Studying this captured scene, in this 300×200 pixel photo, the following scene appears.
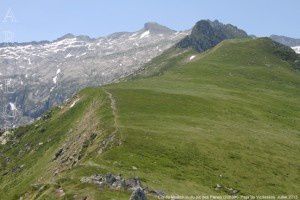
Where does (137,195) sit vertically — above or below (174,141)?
above

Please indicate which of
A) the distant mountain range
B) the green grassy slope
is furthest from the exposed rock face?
the green grassy slope

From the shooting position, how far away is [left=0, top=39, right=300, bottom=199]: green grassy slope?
63.9 m

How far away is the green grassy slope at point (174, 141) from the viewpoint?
63.9 meters

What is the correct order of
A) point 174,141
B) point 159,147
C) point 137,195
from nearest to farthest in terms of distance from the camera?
point 137,195
point 159,147
point 174,141

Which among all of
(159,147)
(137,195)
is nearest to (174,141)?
(159,147)

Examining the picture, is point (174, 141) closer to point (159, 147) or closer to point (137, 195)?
point (159, 147)

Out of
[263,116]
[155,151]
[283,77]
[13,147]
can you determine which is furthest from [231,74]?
[155,151]

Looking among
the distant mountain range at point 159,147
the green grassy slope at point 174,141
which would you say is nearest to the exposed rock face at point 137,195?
the distant mountain range at point 159,147

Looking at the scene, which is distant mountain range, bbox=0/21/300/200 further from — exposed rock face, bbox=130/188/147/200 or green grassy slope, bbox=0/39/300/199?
green grassy slope, bbox=0/39/300/199

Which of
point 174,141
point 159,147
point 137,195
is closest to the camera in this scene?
point 137,195

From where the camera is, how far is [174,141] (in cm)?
7706

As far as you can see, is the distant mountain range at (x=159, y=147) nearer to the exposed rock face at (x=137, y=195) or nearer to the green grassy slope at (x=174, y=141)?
the exposed rock face at (x=137, y=195)

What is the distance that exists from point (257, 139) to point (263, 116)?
2734cm

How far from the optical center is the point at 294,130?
10969 cm
